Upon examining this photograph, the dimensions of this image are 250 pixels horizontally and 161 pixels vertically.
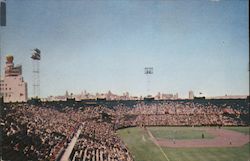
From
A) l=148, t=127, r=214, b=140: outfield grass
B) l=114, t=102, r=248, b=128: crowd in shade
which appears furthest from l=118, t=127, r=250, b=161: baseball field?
l=114, t=102, r=248, b=128: crowd in shade

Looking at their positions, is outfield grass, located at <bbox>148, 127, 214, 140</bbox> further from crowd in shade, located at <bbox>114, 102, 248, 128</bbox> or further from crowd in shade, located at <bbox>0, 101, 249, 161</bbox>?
crowd in shade, located at <bbox>114, 102, 248, 128</bbox>

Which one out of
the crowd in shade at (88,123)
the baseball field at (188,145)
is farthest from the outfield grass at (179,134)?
the crowd in shade at (88,123)

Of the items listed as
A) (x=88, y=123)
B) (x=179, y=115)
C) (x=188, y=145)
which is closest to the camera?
(x=188, y=145)

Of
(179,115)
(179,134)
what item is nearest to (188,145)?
(179,134)

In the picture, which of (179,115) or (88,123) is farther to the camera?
(179,115)

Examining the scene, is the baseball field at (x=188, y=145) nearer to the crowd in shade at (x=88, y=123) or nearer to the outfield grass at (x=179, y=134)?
the outfield grass at (x=179, y=134)

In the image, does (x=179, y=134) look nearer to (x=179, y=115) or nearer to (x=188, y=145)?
(x=188, y=145)

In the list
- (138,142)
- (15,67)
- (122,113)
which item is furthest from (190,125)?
(15,67)
